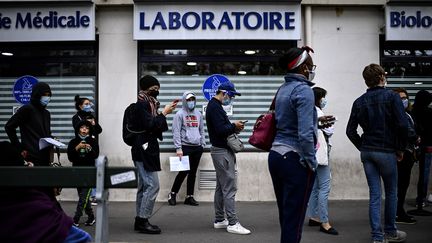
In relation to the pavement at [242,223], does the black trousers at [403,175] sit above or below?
above

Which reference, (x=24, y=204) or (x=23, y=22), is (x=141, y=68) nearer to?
(x=23, y=22)

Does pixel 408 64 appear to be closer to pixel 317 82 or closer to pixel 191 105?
pixel 317 82

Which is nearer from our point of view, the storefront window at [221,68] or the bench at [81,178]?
the bench at [81,178]

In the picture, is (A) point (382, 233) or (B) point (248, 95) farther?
(B) point (248, 95)

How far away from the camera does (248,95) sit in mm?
9711

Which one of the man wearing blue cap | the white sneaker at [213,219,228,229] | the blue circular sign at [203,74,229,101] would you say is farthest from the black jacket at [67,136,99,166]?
the blue circular sign at [203,74,229,101]

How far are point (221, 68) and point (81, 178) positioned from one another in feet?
23.3

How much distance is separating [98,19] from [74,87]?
138cm

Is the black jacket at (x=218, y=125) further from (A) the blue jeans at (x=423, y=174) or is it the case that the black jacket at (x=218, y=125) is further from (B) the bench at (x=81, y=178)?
(B) the bench at (x=81, y=178)

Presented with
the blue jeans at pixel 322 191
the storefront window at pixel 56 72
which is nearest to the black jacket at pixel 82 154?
the storefront window at pixel 56 72

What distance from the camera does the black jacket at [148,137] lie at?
6.42 metres

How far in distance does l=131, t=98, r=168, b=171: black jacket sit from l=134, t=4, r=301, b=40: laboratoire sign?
3069 millimetres

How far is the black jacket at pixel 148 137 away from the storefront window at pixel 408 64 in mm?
5184

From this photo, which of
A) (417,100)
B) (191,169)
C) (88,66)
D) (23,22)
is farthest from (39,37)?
(417,100)
